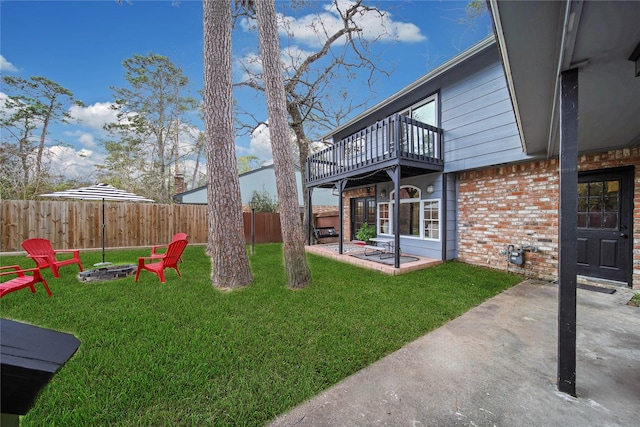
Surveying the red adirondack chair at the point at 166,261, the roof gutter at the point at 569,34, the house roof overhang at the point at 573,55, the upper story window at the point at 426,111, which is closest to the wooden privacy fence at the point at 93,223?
the red adirondack chair at the point at 166,261

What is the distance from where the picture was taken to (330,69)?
1050 centimetres

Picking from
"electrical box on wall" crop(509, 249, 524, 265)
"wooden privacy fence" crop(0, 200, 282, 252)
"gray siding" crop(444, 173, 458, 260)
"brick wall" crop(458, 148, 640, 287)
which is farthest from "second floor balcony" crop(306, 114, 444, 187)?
"wooden privacy fence" crop(0, 200, 282, 252)

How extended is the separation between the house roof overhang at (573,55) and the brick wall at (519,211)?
5.45 feet

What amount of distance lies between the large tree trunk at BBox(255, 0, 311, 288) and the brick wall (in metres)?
4.69

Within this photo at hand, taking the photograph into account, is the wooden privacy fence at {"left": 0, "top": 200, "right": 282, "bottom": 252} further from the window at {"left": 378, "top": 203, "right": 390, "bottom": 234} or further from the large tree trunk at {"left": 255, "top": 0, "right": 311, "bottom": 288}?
the large tree trunk at {"left": 255, "top": 0, "right": 311, "bottom": 288}

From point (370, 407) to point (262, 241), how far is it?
34.6 ft

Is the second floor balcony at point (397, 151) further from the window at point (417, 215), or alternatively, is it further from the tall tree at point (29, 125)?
the tall tree at point (29, 125)

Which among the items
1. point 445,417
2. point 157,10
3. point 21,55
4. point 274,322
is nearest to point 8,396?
point 445,417

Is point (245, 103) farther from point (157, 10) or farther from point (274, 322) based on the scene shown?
point (274, 322)

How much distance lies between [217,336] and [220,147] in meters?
3.21

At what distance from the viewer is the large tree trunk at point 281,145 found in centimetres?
456

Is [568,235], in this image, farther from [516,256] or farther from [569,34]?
[516,256]

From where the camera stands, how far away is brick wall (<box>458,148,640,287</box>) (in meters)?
4.64

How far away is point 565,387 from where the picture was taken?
2074 mm
